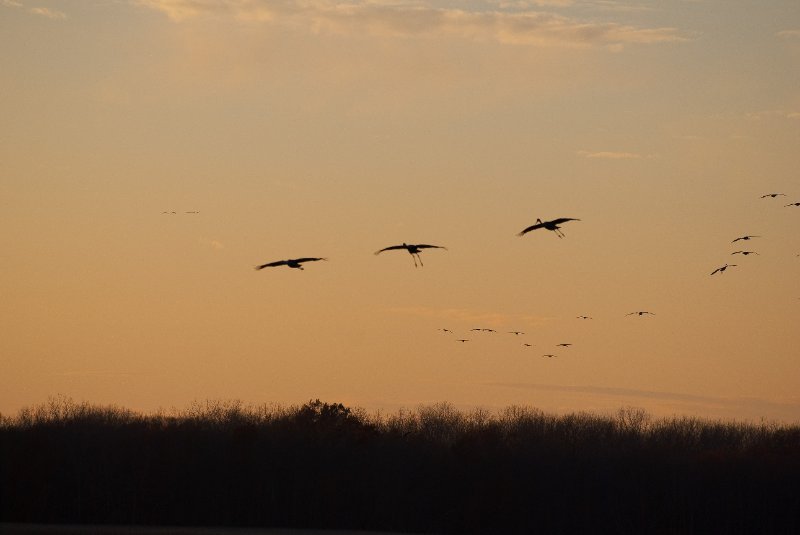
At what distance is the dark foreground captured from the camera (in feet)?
224

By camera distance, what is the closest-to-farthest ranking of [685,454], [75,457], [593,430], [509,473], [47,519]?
[47,519] < [75,457] < [509,473] < [685,454] < [593,430]

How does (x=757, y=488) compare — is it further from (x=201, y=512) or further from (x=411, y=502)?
(x=201, y=512)

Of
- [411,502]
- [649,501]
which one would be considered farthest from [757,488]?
[411,502]

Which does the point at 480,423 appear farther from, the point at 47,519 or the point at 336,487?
the point at 47,519

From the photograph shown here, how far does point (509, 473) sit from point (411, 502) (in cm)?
565

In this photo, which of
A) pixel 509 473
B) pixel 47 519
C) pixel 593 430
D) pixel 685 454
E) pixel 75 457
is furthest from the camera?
pixel 593 430

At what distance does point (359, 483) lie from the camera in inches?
2867

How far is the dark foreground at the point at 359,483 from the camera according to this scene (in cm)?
6819

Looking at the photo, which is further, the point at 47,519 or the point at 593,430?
the point at 593,430

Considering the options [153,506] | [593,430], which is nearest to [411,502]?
[153,506]

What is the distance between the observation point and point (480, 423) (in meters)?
93.2

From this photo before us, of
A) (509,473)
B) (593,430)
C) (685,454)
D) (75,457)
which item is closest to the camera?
(75,457)

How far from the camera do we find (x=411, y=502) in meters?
72.6

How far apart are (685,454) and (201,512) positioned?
29268mm
